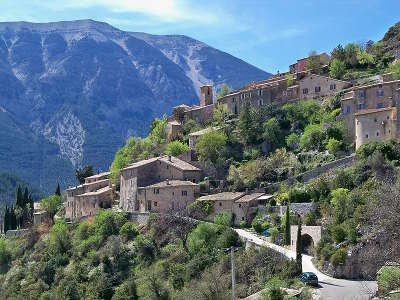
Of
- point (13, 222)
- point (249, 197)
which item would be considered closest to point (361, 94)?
→ point (249, 197)

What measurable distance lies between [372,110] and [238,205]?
15.4 metres

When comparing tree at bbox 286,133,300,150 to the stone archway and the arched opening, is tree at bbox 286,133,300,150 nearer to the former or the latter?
the stone archway

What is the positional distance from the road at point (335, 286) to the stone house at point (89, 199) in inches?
1269

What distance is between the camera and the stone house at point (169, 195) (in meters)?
76.0

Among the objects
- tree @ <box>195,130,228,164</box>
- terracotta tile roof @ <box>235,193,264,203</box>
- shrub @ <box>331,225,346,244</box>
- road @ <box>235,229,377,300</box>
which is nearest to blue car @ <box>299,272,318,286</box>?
road @ <box>235,229,377,300</box>

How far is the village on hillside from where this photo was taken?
195ft

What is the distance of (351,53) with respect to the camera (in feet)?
325

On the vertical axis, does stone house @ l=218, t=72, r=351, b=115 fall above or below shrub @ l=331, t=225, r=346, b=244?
above

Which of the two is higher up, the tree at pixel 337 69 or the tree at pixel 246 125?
the tree at pixel 337 69

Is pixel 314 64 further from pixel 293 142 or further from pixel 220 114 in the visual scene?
pixel 293 142

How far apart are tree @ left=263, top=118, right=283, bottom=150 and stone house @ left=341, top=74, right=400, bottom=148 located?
8.29 m

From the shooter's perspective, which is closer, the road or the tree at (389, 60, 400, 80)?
the road

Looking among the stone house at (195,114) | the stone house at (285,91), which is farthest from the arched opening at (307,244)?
the stone house at (195,114)

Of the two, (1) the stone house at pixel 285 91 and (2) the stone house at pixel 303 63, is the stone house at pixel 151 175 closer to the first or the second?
(1) the stone house at pixel 285 91
